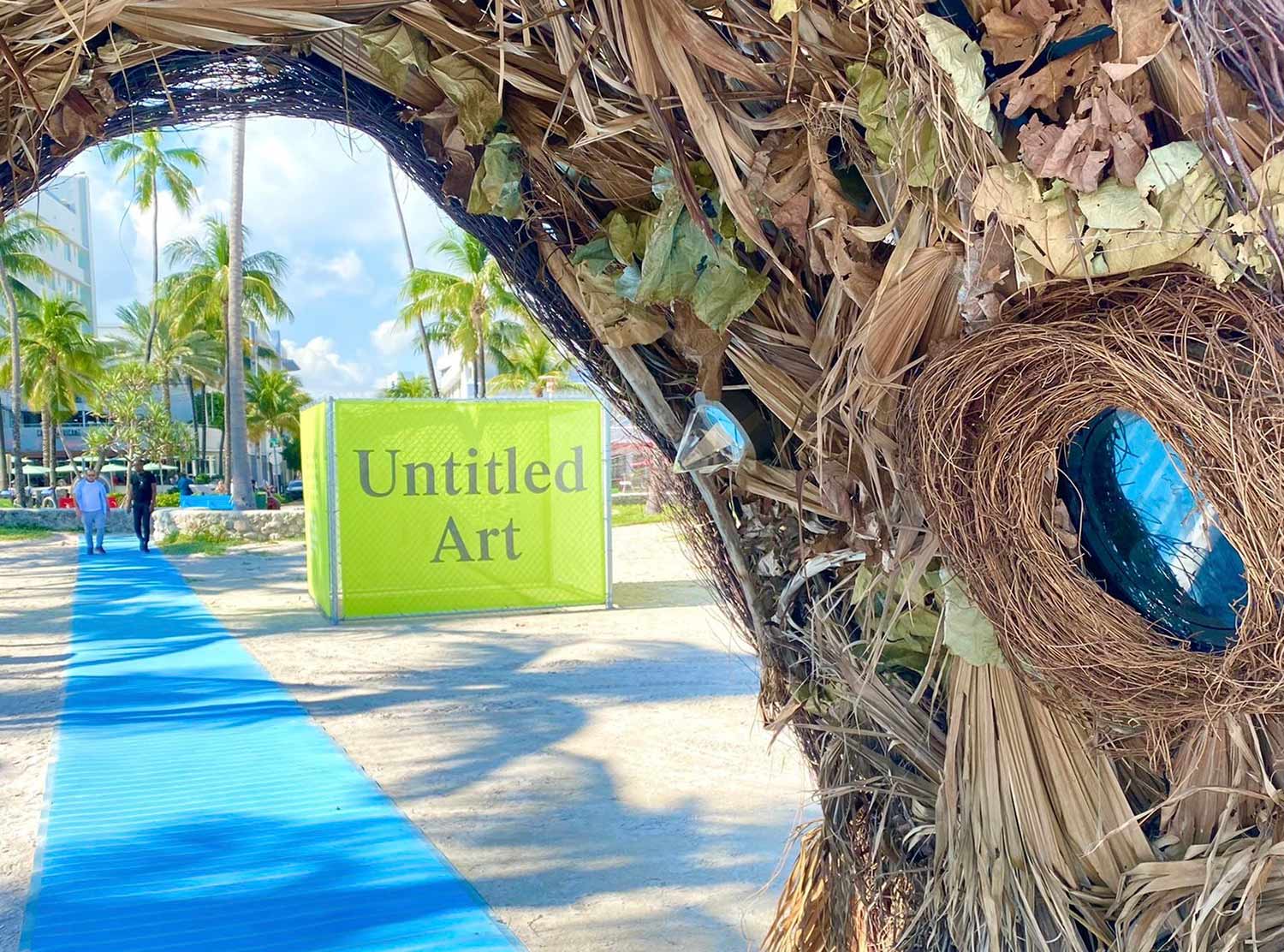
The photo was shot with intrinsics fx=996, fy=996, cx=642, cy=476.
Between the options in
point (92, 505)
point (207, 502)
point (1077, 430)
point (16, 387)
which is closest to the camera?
point (1077, 430)

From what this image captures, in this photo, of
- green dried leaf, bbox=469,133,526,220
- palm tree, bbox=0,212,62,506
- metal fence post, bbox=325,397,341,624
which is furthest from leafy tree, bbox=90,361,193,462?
green dried leaf, bbox=469,133,526,220

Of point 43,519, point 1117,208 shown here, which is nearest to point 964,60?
point 1117,208

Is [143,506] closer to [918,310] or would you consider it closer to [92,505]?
[92,505]

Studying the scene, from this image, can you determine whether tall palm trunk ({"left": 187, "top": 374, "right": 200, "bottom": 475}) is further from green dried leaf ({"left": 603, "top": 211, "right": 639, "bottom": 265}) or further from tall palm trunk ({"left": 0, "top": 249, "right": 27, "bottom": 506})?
green dried leaf ({"left": 603, "top": 211, "right": 639, "bottom": 265})

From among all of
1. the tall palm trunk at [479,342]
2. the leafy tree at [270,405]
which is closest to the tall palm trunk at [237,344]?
the tall palm trunk at [479,342]

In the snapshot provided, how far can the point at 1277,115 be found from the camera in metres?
1.24

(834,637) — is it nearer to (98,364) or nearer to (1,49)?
(1,49)

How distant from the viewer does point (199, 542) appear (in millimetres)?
19594

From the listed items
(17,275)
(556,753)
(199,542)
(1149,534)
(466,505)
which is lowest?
(556,753)

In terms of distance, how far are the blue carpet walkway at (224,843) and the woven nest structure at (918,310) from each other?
1969 millimetres

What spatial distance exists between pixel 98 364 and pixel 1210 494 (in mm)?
42749

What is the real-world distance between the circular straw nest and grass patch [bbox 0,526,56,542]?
966 inches

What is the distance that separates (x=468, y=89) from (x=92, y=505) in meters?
18.7

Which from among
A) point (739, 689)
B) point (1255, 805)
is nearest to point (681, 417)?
point (1255, 805)
